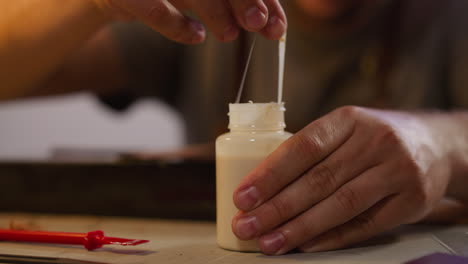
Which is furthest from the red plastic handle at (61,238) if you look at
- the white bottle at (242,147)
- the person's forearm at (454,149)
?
the person's forearm at (454,149)

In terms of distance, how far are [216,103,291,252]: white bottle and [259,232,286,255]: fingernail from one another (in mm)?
19

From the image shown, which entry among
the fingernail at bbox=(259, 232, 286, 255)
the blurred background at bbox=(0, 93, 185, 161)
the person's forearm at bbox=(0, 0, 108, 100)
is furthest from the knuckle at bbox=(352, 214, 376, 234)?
the blurred background at bbox=(0, 93, 185, 161)

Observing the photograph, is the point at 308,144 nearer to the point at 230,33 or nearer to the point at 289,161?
the point at 289,161

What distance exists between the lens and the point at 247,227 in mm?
528

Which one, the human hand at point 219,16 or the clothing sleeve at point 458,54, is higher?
the clothing sleeve at point 458,54

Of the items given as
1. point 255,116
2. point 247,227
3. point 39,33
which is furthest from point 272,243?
point 39,33

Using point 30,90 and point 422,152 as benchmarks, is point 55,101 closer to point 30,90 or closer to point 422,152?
point 30,90

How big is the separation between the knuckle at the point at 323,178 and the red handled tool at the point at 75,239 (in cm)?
21

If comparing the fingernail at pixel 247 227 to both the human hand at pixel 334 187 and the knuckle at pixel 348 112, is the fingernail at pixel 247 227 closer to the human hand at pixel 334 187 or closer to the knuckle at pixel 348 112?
the human hand at pixel 334 187

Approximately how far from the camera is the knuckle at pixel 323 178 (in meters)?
0.55

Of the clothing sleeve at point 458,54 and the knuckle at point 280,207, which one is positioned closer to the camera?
the knuckle at point 280,207

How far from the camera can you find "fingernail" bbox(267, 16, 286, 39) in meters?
0.59

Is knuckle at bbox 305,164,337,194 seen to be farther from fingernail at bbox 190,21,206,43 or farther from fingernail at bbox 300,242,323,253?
fingernail at bbox 190,21,206,43

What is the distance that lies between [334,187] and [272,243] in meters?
0.10
